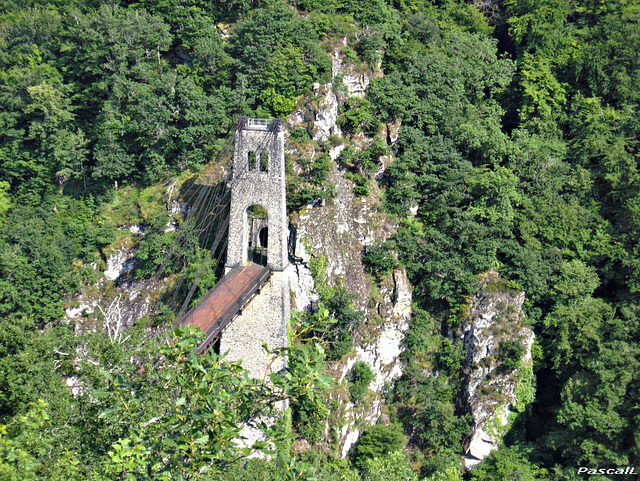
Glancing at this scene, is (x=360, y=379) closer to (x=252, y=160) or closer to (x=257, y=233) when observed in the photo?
(x=257, y=233)

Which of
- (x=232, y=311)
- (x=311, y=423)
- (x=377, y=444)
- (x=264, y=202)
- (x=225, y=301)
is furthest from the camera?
(x=377, y=444)

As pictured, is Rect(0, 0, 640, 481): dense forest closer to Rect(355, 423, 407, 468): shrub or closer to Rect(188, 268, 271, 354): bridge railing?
Rect(355, 423, 407, 468): shrub

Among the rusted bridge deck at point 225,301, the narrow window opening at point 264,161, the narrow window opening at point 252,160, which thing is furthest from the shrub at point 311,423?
the narrow window opening at point 252,160

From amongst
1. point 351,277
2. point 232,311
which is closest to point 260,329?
point 232,311

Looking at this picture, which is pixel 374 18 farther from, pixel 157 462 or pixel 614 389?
pixel 157 462

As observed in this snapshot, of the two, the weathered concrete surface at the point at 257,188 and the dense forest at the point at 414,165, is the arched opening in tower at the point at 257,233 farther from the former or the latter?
the dense forest at the point at 414,165

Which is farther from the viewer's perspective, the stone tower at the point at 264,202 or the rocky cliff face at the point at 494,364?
the rocky cliff face at the point at 494,364
